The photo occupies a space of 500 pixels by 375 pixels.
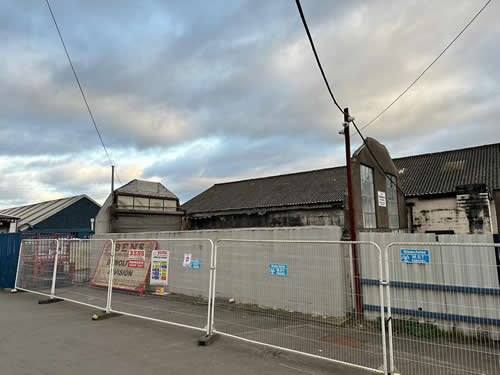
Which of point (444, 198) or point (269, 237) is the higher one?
point (444, 198)

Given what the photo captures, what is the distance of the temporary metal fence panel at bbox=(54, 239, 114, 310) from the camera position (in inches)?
405

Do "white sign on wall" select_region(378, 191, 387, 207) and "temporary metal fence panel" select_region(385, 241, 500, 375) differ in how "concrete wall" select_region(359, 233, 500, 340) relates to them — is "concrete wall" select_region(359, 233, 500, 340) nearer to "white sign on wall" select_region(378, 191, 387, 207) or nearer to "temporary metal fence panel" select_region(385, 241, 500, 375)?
"temporary metal fence panel" select_region(385, 241, 500, 375)

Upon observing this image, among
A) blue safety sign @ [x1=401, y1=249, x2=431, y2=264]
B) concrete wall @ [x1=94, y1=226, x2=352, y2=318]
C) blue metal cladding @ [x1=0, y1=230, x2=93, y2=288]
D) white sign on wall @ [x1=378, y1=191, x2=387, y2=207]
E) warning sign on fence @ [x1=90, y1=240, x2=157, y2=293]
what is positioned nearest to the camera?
blue safety sign @ [x1=401, y1=249, x2=431, y2=264]

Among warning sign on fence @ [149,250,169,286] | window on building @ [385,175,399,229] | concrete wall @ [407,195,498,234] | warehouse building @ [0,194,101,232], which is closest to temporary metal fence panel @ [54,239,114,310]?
warning sign on fence @ [149,250,169,286]

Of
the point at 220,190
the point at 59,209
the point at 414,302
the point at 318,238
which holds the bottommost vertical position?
the point at 414,302

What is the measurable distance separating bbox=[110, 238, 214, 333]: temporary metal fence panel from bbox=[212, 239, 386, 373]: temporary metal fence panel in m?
0.85

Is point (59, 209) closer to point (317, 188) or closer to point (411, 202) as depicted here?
point (317, 188)

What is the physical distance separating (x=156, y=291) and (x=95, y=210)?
28.5m

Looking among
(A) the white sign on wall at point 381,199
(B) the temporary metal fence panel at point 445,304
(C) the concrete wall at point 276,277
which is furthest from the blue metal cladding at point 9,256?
(A) the white sign on wall at point 381,199

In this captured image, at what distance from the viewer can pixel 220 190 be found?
107 feet

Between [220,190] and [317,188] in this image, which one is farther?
[220,190]

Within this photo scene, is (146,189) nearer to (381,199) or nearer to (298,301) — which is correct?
(298,301)

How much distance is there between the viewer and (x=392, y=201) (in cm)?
1995

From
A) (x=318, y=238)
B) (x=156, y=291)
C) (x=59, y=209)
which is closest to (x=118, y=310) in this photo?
(x=156, y=291)
